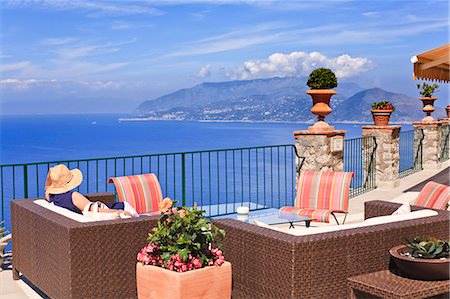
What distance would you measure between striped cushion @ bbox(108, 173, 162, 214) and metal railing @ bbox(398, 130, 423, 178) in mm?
7494

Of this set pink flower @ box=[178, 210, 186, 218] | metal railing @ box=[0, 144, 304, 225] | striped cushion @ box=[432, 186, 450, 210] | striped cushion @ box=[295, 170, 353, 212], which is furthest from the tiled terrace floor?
striped cushion @ box=[432, 186, 450, 210]

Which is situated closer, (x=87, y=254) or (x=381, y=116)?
(x=87, y=254)

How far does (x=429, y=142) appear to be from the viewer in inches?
516

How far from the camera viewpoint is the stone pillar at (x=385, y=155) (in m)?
10.1

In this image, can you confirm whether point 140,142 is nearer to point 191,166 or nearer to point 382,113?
point 382,113

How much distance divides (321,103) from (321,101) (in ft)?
0.10

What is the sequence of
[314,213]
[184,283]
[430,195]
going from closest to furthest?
[184,283] < [430,195] < [314,213]

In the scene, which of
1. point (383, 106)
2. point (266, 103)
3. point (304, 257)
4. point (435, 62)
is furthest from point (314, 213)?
point (266, 103)

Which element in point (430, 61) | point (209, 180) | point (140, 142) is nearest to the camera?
point (209, 180)

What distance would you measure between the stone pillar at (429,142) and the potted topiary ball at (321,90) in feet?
17.4

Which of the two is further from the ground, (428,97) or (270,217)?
(428,97)

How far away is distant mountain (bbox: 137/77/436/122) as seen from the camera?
5738 centimetres

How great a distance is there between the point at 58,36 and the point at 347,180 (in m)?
87.2

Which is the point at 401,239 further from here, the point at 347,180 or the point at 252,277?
the point at 347,180
